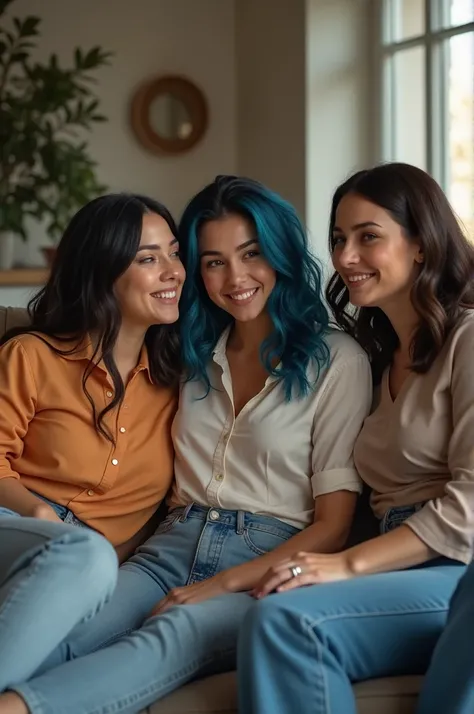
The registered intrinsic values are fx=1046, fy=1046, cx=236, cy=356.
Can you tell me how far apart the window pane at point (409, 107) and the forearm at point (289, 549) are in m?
2.52

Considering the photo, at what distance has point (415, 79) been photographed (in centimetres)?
420

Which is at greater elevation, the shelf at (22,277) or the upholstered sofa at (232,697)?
the shelf at (22,277)

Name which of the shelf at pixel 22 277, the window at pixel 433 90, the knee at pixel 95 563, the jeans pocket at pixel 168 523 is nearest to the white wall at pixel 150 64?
the shelf at pixel 22 277

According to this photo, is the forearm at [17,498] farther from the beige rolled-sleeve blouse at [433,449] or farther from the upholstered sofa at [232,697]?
the beige rolled-sleeve blouse at [433,449]

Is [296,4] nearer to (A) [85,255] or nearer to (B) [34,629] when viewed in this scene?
(A) [85,255]

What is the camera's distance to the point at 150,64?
4.94 meters

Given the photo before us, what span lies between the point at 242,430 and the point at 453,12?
259 centimetres

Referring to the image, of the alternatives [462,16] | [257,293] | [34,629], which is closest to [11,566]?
[34,629]

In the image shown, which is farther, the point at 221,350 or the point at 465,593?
the point at 221,350

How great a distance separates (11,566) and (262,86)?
3.41 meters

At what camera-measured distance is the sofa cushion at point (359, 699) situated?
1.61 meters

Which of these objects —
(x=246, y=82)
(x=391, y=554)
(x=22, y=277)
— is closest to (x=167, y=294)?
(x=391, y=554)

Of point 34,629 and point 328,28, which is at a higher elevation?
point 328,28

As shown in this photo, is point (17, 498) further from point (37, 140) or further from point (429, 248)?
point (37, 140)
